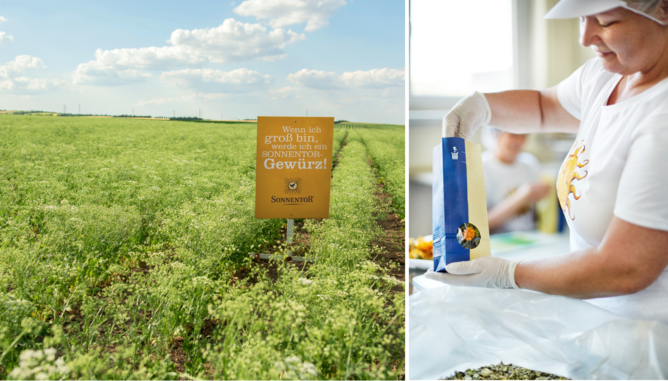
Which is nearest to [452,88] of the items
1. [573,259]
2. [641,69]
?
[641,69]

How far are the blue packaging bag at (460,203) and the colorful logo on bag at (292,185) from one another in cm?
201

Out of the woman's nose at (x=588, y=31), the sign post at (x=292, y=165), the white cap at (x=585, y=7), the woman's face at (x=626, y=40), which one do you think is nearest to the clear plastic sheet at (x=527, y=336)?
the woman's face at (x=626, y=40)

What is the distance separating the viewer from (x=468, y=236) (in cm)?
214

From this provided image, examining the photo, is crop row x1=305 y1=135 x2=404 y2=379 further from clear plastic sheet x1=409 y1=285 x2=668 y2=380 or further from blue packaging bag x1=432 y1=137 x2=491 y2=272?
blue packaging bag x1=432 y1=137 x2=491 y2=272

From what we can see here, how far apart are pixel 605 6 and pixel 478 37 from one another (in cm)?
73

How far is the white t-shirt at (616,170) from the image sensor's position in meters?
1.65

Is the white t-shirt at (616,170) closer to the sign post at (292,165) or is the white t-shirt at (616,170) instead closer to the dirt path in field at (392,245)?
the dirt path in field at (392,245)

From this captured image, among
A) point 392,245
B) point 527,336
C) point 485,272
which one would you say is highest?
point 485,272

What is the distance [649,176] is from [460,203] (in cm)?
78

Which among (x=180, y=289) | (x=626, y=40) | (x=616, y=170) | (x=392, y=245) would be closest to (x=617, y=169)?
(x=616, y=170)

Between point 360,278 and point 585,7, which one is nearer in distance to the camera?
point 585,7

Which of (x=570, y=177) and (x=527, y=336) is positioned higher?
(x=570, y=177)

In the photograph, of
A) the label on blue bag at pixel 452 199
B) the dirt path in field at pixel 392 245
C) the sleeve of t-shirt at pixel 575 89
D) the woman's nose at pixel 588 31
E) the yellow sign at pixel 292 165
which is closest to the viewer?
the woman's nose at pixel 588 31

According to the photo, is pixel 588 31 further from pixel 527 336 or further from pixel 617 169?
pixel 527 336
